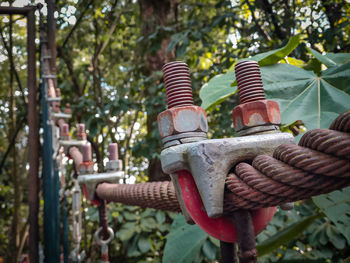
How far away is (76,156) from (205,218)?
99 cm

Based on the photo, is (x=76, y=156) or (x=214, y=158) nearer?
(x=214, y=158)

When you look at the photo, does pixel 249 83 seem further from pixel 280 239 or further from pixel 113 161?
pixel 280 239

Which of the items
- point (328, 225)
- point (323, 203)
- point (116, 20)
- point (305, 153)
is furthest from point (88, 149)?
point (116, 20)

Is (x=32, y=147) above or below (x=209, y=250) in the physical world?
above

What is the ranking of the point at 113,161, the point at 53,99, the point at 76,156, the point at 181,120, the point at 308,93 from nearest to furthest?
the point at 181,120 < the point at 308,93 < the point at 113,161 < the point at 76,156 < the point at 53,99

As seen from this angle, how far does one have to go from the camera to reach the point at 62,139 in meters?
1.49

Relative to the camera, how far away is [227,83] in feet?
2.98

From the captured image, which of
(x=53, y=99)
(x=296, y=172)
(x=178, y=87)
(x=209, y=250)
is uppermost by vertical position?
(x=53, y=99)

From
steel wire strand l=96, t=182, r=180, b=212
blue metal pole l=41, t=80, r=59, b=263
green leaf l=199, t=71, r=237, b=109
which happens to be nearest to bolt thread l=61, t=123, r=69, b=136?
blue metal pole l=41, t=80, r=59, b=263

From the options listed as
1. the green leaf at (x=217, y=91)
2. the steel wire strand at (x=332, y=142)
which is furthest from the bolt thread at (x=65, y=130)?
the steel wire strand at (x=332, y=142)

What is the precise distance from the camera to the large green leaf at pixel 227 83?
846 millimetres

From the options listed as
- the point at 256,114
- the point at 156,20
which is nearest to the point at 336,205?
the point at 256,114

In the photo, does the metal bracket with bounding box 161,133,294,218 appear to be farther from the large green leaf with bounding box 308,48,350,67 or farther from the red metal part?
the large green leaf with bounding box 308,48,350,67

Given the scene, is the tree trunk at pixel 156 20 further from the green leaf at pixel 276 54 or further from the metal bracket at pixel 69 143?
the green leaf at pixel 276 54
